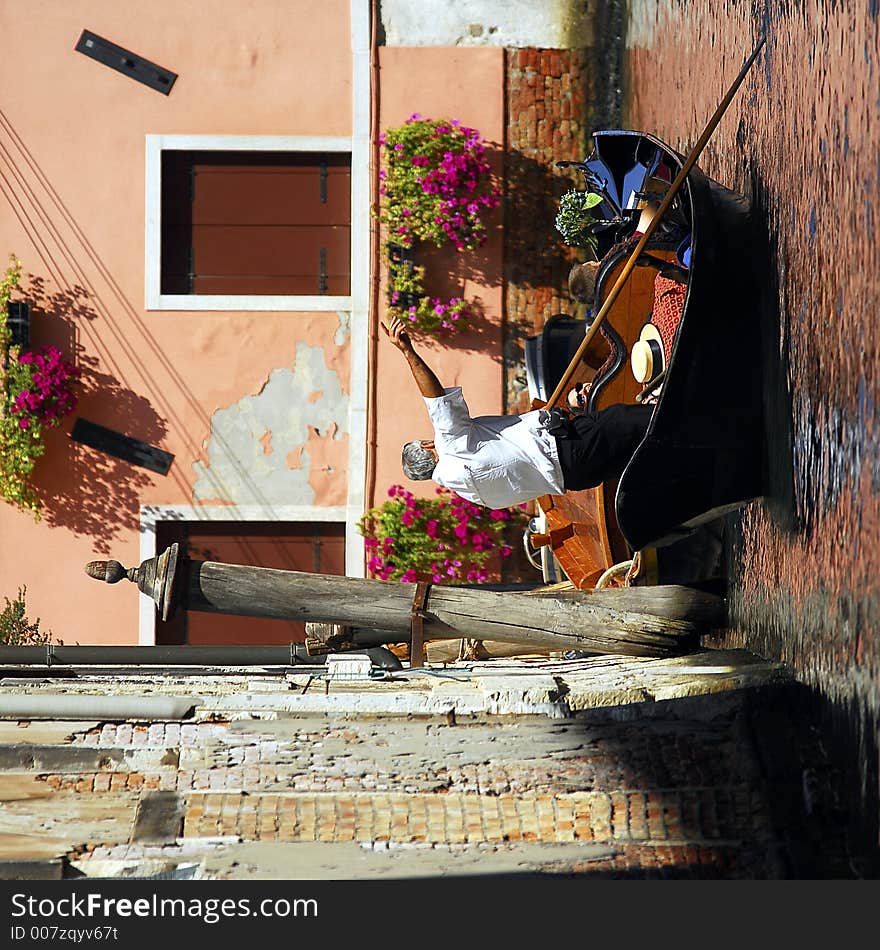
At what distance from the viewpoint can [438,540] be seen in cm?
850

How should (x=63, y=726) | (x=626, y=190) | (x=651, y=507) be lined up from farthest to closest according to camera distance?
(x=626, y=190) < (x=651, y=507) < (x=63, y=726)

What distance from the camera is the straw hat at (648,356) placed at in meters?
5.10

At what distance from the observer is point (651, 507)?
4613 millimetres

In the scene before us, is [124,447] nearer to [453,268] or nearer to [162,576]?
[453,268]

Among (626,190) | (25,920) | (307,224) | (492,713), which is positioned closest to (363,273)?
(307,224)

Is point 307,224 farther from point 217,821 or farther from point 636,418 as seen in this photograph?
point 217,821

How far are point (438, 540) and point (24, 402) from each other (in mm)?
3061

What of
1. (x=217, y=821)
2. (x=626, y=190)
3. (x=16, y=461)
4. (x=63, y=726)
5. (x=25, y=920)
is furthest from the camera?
(x=16, y=461)

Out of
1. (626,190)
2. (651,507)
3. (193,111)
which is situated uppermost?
(193,111)

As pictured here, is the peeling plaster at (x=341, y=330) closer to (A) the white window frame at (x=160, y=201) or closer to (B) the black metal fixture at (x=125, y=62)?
(A) the white window frame at (x=160, y=201)

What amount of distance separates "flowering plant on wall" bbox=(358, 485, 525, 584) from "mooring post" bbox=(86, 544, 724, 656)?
3456 millimetres

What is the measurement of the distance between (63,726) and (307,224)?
561 centimetres

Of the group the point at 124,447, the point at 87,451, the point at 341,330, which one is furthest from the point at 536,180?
the point at 87,451

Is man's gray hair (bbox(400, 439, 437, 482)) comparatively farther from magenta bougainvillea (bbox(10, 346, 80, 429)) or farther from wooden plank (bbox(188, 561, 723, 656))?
magenta bougainvillea (bbox(10, 346, 80, 429))
